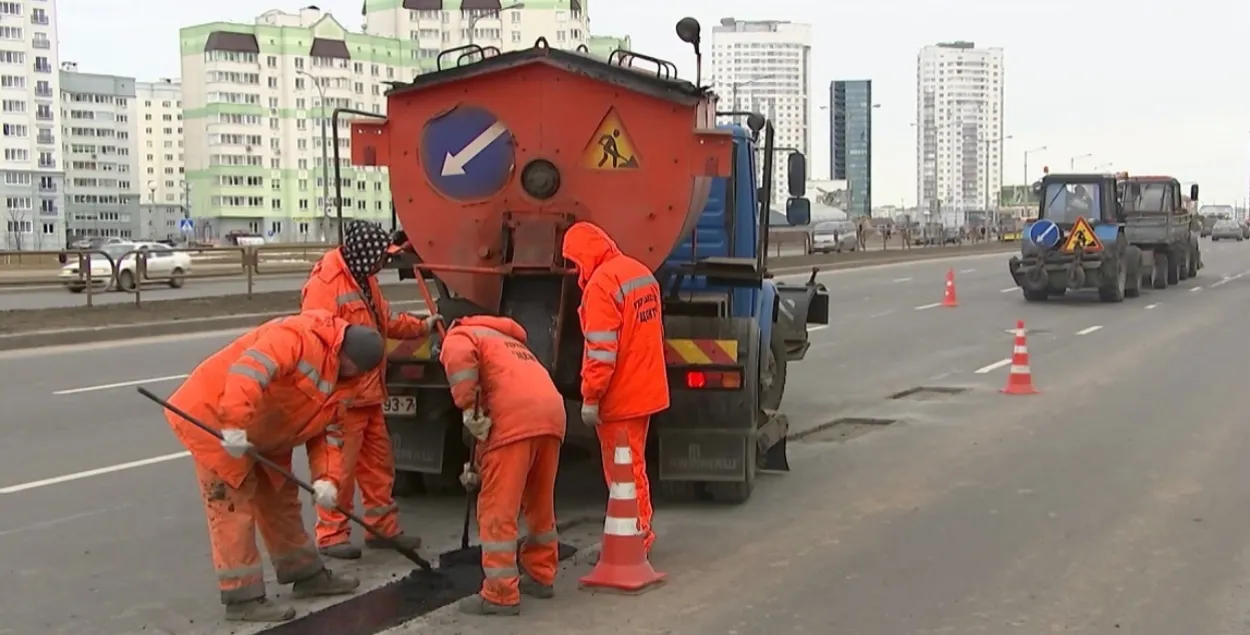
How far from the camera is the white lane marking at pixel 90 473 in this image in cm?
819

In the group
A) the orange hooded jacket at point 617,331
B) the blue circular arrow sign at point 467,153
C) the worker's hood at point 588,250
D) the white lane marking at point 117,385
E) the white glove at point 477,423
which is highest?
the blue circular arrow sign at point 467,153

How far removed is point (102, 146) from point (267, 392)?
145 meters

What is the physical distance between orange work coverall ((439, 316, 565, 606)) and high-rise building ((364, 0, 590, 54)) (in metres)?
95.3

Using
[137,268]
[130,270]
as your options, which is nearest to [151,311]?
[137,268]

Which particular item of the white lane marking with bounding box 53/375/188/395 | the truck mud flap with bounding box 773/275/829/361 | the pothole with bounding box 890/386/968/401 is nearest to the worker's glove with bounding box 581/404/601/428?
the truck mud flap with bounding box 773/275/829/361

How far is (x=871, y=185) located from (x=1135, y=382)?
387 feet

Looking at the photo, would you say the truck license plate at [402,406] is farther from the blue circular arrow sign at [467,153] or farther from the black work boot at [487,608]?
the black work boot at [487,608]

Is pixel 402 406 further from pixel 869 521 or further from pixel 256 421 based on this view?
pixel 869 521

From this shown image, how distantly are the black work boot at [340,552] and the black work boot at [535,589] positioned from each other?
3.56ft

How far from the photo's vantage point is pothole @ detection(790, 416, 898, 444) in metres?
10.4

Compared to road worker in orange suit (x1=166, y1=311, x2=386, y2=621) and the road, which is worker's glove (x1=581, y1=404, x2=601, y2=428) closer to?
the road

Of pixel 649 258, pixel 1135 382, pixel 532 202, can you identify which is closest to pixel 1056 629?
pixel 649 258

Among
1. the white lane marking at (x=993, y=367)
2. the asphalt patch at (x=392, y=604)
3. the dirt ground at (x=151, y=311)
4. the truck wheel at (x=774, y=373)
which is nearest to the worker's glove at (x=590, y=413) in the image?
the asphalt patch at (x=392, y=604)

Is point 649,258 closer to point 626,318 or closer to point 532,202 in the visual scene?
point 532,202
